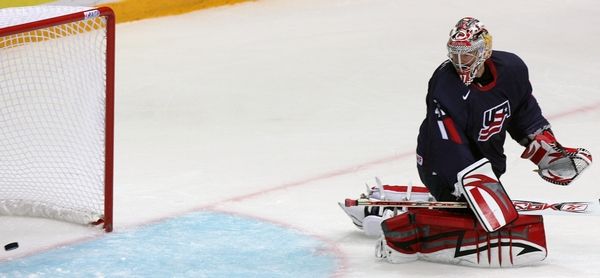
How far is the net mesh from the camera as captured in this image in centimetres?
394

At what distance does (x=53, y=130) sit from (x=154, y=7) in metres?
2.80

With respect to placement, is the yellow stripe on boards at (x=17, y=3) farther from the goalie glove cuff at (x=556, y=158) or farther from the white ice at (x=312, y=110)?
the goalie glove cuff at (x=556, y=158)

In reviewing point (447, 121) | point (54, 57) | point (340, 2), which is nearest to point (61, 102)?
point (54, 57)

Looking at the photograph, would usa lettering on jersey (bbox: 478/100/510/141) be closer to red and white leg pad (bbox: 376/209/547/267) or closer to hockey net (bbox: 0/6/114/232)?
red and white leg pad (bbox: 376/209/547/267)

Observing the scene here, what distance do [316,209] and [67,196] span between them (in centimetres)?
81

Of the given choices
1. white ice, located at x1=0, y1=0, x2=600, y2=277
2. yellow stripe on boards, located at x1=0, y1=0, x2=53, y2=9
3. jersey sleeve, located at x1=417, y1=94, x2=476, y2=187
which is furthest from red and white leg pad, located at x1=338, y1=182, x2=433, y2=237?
yellow stripe on boards, located at x1=0, y1=0, x2=53, y2=9

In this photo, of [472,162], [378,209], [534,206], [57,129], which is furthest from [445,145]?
[57,129]

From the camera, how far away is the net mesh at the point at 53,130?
155 inches

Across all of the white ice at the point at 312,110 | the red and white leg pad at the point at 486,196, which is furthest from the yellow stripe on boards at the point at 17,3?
the red and white leg pad at the point at 486,196

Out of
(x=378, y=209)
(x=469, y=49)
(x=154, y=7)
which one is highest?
(x=154, y=7)

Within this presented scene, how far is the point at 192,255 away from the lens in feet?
11.9

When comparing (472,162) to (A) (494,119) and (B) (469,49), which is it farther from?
(B) (469,49)

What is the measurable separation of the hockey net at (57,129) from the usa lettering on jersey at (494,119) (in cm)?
117

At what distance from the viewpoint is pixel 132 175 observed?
459 cm
